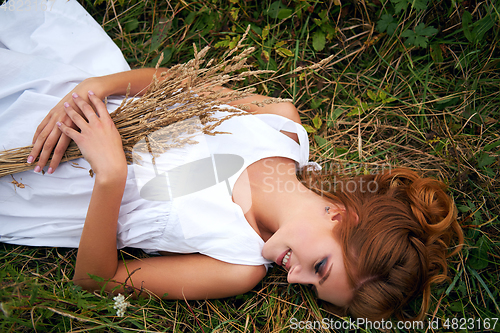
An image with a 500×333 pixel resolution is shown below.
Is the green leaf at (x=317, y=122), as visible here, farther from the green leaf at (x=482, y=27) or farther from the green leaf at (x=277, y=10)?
the green leaf at (x=482, y=27)

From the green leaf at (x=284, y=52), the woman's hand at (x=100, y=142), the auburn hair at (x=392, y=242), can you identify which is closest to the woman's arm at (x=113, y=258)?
the woman's hand at (x=100, y=142)

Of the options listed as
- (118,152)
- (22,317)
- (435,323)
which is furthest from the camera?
(435,323)

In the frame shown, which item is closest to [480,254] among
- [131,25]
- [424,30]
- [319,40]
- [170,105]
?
[424,30]

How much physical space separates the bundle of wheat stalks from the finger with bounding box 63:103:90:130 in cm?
15

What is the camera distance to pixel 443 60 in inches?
109

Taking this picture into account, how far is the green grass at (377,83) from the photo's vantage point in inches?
92.9

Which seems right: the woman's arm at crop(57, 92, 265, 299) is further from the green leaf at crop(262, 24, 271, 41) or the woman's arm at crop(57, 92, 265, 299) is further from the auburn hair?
the green leaf at crop(262, 24, 271, 41)

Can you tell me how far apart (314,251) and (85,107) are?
1645mm

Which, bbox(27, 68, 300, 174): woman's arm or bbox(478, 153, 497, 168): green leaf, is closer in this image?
bbox(27, 68, 300, 174): woman's arm

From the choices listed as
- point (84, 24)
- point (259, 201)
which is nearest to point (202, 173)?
point (259, 201)

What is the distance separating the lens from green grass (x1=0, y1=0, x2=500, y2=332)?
7.74 feet

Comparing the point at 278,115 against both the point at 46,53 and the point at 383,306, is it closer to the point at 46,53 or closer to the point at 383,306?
the point at 383,306

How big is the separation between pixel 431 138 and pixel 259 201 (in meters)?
1.77

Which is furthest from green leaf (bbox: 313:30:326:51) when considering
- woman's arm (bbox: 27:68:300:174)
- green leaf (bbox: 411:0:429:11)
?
woman's arm (bbox: 27:68:300:174)
